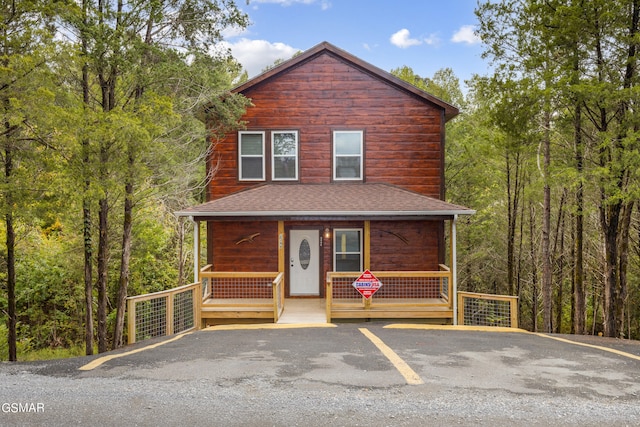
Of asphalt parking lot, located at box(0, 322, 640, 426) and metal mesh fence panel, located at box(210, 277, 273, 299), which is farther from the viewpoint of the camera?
metal mesh fence panel, located at box(210, 277, 273, 299)

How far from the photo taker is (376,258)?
14055 millimetres

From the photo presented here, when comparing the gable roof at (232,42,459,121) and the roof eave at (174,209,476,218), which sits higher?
the gable roof at (232,42,459,121)

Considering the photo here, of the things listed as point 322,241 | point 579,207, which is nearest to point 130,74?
point 322,241

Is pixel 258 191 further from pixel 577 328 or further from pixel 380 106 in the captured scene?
pixel 577 328

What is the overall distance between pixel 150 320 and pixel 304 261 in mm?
5468

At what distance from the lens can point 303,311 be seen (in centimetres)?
1204

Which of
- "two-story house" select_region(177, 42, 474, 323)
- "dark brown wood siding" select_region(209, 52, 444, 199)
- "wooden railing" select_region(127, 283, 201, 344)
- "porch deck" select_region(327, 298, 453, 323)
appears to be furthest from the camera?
"dark brown wood siding" select_region(209, 52, 444, 199)

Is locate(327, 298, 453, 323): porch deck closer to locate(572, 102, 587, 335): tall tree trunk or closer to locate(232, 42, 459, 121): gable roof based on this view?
locate(572, 102, 587, 335): tall tree trunk

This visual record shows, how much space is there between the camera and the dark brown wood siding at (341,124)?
14.5 meters

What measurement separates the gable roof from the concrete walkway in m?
6.70

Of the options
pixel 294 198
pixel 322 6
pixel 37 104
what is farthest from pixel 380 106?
pixel 322 6

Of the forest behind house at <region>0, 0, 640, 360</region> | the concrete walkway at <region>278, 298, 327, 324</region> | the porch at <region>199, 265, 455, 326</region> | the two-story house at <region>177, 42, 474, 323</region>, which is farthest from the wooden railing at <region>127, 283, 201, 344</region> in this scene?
the forest behind house at <region>0, 0, 640, 360</region>

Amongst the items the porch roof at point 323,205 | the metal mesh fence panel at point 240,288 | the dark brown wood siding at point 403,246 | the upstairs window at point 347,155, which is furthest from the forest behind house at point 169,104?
the dark brown wood siding at point 403,246

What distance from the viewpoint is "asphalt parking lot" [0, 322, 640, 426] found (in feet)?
15.4
